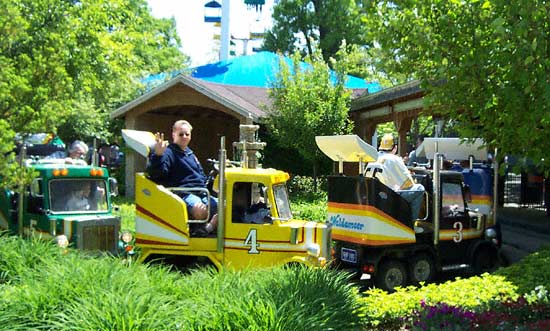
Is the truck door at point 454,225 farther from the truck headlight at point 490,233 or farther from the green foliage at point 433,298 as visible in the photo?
the green foliage at point 433,298

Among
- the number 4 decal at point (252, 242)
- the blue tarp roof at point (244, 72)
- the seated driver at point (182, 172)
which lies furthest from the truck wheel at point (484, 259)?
the blue tarp roof at point (244, 72)

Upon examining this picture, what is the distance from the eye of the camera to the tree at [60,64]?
823cm

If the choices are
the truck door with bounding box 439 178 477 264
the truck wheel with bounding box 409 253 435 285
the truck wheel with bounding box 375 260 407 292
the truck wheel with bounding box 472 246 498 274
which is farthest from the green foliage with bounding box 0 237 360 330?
the truck wheel with bounding box 472 246 498 274

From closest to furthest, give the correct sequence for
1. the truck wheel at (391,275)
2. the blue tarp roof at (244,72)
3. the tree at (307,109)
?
the truck wheel at (391,275) < the tree at (307,109) < the blue tarp roof at (244,72)

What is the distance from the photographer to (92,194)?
10266mm

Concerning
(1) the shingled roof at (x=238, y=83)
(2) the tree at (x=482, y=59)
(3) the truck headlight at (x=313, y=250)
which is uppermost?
(1) the shingled roof at (x=238, y=83)

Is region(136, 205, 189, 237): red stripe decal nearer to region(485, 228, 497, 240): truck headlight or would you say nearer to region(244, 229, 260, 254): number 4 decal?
region(244, 229, 260, 254): number 4 decal

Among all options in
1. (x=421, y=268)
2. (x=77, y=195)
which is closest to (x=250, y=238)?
(x=77, y=195)

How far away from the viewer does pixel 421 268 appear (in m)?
10.5

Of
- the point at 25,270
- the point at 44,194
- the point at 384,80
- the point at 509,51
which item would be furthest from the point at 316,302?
the point at 384,80

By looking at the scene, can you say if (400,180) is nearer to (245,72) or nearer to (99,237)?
(99,237)

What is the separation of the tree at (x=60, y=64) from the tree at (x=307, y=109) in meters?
5.04

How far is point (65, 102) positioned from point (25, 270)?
2911 millimetres

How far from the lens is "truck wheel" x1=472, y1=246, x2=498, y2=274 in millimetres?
11094
